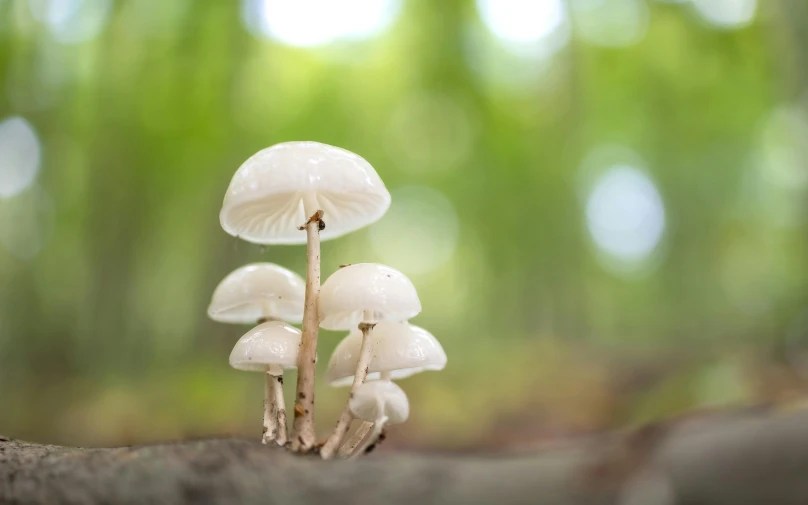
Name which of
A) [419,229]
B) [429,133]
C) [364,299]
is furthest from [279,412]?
[429,133]

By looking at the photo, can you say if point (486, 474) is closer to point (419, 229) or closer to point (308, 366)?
point (308, 366)

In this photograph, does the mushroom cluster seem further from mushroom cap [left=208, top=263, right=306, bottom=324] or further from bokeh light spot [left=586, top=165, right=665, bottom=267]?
bokeh light spot [left=586, top=165, right=665, bottom=267]

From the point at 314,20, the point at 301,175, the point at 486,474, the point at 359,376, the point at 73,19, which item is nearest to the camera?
the point at 486,474

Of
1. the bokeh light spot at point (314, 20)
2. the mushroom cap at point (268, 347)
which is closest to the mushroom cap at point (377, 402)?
the mushroom cap at point (268, 347)

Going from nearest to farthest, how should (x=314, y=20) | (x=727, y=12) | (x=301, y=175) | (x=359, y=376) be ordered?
(x=301, y=175) < (x=359, y=376) < (x=727, y=12) < (x=314, y=20)

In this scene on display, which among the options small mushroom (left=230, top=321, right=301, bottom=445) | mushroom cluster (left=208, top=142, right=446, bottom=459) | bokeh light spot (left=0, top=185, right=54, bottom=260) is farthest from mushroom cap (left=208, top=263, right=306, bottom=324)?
bokeh light spot (left=0, top=185, right=54, bottom=260)

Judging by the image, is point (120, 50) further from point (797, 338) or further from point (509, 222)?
point (797, 338)
